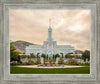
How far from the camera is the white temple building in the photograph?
9.98ft

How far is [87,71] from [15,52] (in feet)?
5.78

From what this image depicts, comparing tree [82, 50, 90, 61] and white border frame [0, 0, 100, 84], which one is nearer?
white border frame [0, 0, 100, 84]

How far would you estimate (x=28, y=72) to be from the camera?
116 inches

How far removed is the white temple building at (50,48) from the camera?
3.04 meters

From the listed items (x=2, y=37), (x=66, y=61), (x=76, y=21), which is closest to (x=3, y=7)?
(x=2, y=37)

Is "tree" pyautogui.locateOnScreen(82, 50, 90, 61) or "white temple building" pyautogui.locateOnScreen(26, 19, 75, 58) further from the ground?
"white temple building" pyautogui.locateOnScreen(26, 19, 75, 58)

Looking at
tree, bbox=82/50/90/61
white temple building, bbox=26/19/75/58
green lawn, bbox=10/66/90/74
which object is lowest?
green lawn, bbox=10/66/90/74

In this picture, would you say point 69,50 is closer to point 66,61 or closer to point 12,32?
point 66,61

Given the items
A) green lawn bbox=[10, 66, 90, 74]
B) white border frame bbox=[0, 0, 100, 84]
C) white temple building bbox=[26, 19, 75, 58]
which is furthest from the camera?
white temple building bbox=[26, 19, 75, 58]

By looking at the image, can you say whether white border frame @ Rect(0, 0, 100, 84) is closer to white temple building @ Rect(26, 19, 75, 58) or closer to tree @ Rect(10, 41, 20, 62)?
tree @ Rect(10, 41, 20, 62)

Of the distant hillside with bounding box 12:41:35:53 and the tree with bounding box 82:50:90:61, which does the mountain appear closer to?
the distant hillside with bounding box 12:41:35:53

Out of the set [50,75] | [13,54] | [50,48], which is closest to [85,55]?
[50,48]

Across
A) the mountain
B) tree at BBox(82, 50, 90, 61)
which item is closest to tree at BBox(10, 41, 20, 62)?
the mountain

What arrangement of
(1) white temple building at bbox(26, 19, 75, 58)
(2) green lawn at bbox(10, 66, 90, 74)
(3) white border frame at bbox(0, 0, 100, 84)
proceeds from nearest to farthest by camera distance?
(3) white border frame at bbox(0, 0, 100, 84) < (2) green lawn at bbox(10, 66, 90, 74) < (1) white temple building at bbox(26, 19, 75, 58)
